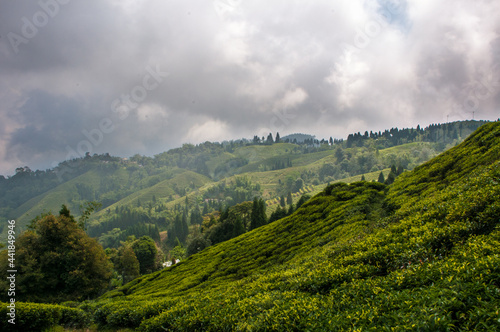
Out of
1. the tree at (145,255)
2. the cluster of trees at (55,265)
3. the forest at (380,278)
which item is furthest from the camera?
the tree at (145,255)

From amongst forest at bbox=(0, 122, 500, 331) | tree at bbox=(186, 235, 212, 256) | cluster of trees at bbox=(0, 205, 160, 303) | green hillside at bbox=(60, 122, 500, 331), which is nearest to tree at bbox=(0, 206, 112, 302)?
cluster of trees at bbox=(0, 205, 160, 303)

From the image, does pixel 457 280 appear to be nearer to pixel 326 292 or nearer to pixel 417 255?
pixel 417 255

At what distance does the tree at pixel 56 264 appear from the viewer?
30219 millimetres

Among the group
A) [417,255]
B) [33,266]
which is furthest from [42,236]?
[417,255]

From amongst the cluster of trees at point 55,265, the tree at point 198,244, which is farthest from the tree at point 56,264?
the tree at point 198,244

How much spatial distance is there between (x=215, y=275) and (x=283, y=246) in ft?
24.4

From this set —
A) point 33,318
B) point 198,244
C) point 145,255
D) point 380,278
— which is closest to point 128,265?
point 145,255

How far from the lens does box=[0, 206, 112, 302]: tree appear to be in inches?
1190

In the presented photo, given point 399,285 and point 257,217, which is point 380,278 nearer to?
point 399,285

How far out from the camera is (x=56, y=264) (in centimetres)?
3294

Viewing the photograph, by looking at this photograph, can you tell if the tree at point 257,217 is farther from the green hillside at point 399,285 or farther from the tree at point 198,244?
the green hillside at point 399,285

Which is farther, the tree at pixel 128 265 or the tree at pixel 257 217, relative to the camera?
the tree at pixel 257 217

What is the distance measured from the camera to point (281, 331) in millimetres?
7082

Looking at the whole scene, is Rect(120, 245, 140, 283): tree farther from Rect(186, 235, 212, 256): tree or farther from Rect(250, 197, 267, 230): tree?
Rect(250, 197, 267, 230): tree
